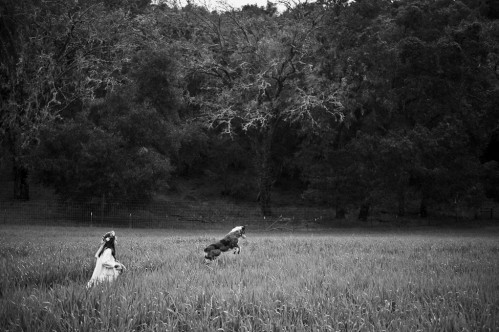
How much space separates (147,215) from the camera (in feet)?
96.9

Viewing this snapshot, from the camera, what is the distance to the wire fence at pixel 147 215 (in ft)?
90.2

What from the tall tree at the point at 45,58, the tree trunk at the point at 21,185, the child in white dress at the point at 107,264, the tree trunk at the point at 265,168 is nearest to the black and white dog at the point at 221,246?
the child in white dress at the point at 107,264

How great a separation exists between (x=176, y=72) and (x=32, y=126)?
11.1 m

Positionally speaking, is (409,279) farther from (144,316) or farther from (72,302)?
(72,302)

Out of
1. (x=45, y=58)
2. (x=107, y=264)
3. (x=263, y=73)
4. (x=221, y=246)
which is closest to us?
(x=107, y=264)

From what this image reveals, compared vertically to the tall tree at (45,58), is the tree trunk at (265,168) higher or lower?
lower

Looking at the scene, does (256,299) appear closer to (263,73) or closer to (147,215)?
(147,215)

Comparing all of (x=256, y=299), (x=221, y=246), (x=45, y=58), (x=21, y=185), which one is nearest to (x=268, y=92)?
(x=45, y=58)

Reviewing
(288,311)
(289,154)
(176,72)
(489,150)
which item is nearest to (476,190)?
(489,150)

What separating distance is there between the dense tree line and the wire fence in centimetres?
108

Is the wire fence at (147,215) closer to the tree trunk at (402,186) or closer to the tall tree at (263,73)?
the tall tree at (263,73)

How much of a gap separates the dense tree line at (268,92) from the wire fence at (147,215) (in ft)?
3.55

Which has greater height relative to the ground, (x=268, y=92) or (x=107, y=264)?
(x=268, y=92)

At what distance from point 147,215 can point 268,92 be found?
1438cm
